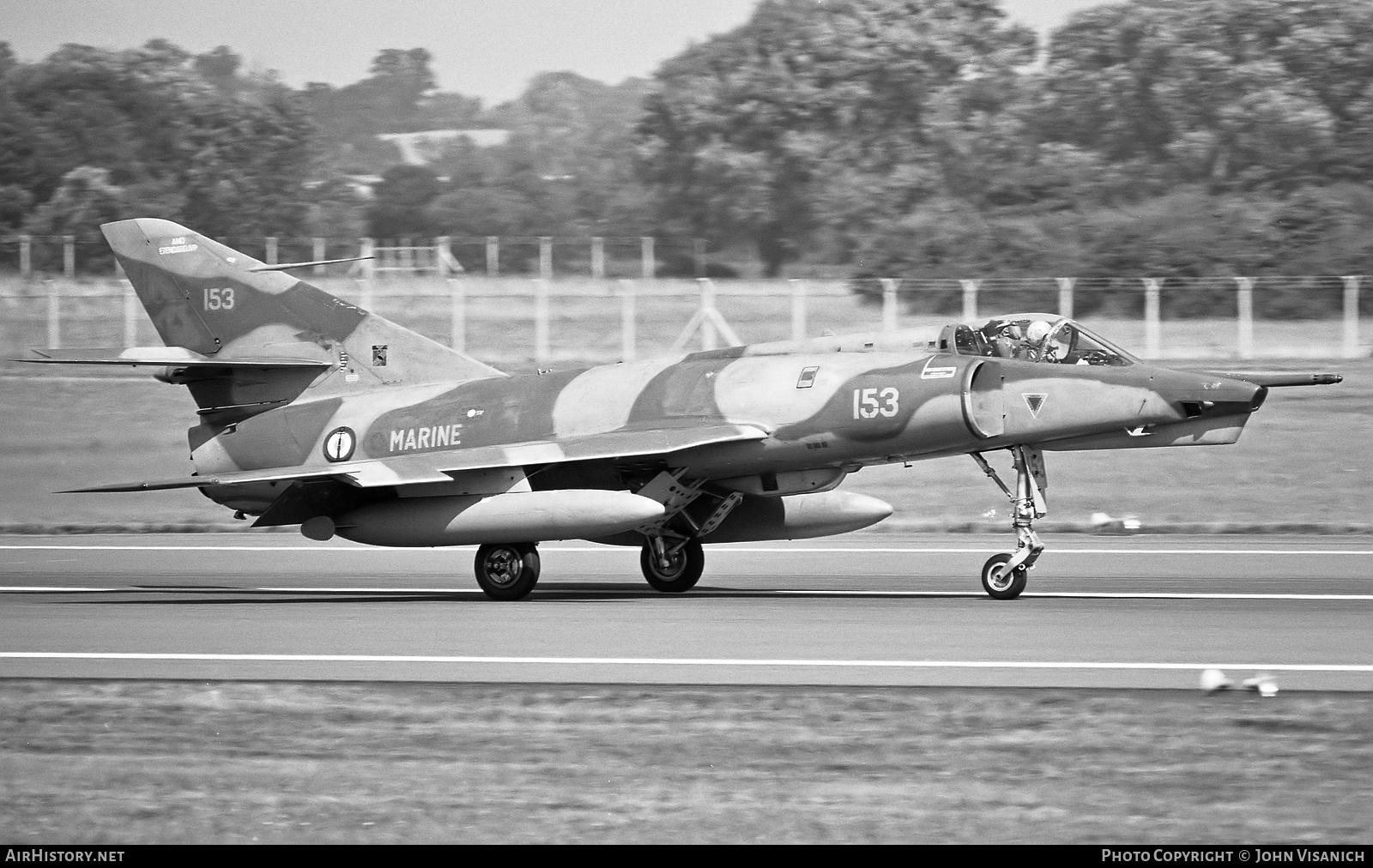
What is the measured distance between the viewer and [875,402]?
14.5m

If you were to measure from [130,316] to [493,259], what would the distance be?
15.4 m

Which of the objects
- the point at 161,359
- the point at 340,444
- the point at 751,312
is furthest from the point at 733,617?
the point at 751,312

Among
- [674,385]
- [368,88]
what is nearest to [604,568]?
[674,385]

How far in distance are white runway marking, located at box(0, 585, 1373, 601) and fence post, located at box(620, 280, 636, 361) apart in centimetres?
1614

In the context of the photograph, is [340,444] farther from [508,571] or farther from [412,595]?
[508,571]

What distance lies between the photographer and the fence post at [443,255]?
45.0m

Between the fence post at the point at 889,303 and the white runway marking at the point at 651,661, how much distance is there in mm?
19399

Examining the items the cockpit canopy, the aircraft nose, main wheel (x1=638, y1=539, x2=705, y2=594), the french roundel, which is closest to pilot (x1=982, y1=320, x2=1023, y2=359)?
the cockpit canopy

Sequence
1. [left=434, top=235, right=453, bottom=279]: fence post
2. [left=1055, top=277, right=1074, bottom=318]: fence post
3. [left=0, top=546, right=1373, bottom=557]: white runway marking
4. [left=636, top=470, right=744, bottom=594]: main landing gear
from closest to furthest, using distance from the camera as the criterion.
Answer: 1. [left=636, top=470, right=744, bottom=594]: main landing gear
2. [left=0, top=546, right=1373, bottom=557]: white runway marking
3. [left=1055, top=277, right=1074, bottom=318]: fence post
4. [left=434, top=235, right=453, bottom=279]: fence post

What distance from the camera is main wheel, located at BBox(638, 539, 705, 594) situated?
16.0 metres

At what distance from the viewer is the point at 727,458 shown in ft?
49.2

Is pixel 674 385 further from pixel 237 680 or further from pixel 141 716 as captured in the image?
pixel 141 716

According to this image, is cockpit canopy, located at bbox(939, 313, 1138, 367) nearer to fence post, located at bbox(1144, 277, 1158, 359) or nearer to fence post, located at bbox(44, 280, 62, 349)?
fence post, located at bbox(1144, 277, 1158, 359)
